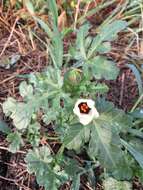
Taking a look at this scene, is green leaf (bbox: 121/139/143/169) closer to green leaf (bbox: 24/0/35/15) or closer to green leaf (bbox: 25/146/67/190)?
green leaf (bbox: 25/146/67/190)

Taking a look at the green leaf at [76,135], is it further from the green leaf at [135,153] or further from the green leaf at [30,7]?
the green leaf at [30,7]

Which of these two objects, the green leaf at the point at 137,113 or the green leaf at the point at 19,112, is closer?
the green leaf at the point at 19,112

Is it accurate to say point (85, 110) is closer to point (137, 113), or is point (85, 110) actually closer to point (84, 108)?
point (84, 108)

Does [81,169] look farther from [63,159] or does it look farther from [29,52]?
[29,52]

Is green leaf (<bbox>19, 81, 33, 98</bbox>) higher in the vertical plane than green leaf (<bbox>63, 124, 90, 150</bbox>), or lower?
higher

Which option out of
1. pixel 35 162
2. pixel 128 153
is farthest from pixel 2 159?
pixel 128 153

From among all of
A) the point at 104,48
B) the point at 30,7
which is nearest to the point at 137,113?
the point at 104,48

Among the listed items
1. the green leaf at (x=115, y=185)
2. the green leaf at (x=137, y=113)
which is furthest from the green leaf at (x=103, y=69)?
the green leaf at (x=115, y=185)

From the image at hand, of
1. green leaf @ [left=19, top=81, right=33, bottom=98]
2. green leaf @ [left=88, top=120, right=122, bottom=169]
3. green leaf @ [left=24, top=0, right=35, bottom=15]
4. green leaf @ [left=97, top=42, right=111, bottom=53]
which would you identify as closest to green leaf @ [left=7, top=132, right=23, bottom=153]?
green leaf @ [left=19, top=81, right=33, bottom=98]
